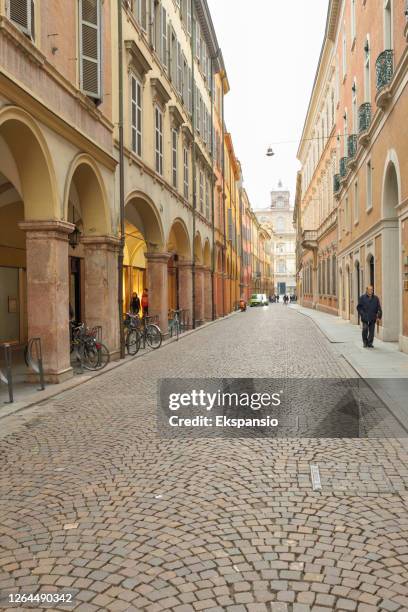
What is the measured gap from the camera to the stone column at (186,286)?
2542cm

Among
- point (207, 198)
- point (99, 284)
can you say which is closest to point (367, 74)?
point (207, 198)

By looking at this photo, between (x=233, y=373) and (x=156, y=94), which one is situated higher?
(x=156, y=94)

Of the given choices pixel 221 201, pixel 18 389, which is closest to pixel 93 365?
pixel 18 389

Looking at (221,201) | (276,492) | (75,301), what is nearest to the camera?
(276,492)

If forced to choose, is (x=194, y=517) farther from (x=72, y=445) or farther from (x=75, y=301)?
(x=75, y=301)

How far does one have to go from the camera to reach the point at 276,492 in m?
4.82

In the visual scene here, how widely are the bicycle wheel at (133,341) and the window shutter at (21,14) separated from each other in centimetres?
838

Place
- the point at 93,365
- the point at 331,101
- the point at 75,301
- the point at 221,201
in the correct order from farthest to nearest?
the point at 221,201 < the point at 331,101 < the point at 75,301 < the point at 93,365

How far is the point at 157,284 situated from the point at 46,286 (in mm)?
9335

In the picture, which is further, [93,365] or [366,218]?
[366,218]

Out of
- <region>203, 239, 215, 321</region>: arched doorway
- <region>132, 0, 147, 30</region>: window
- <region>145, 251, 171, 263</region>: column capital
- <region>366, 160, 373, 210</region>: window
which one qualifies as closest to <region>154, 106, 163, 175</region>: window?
<region>132, 0, 147, 30</region>: window

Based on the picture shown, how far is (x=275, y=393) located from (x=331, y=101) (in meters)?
30.4

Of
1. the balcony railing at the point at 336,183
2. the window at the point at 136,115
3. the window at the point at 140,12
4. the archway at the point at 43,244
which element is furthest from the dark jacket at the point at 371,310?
the balcony railing at the point at 336,183

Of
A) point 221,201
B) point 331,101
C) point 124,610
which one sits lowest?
point 124,610
